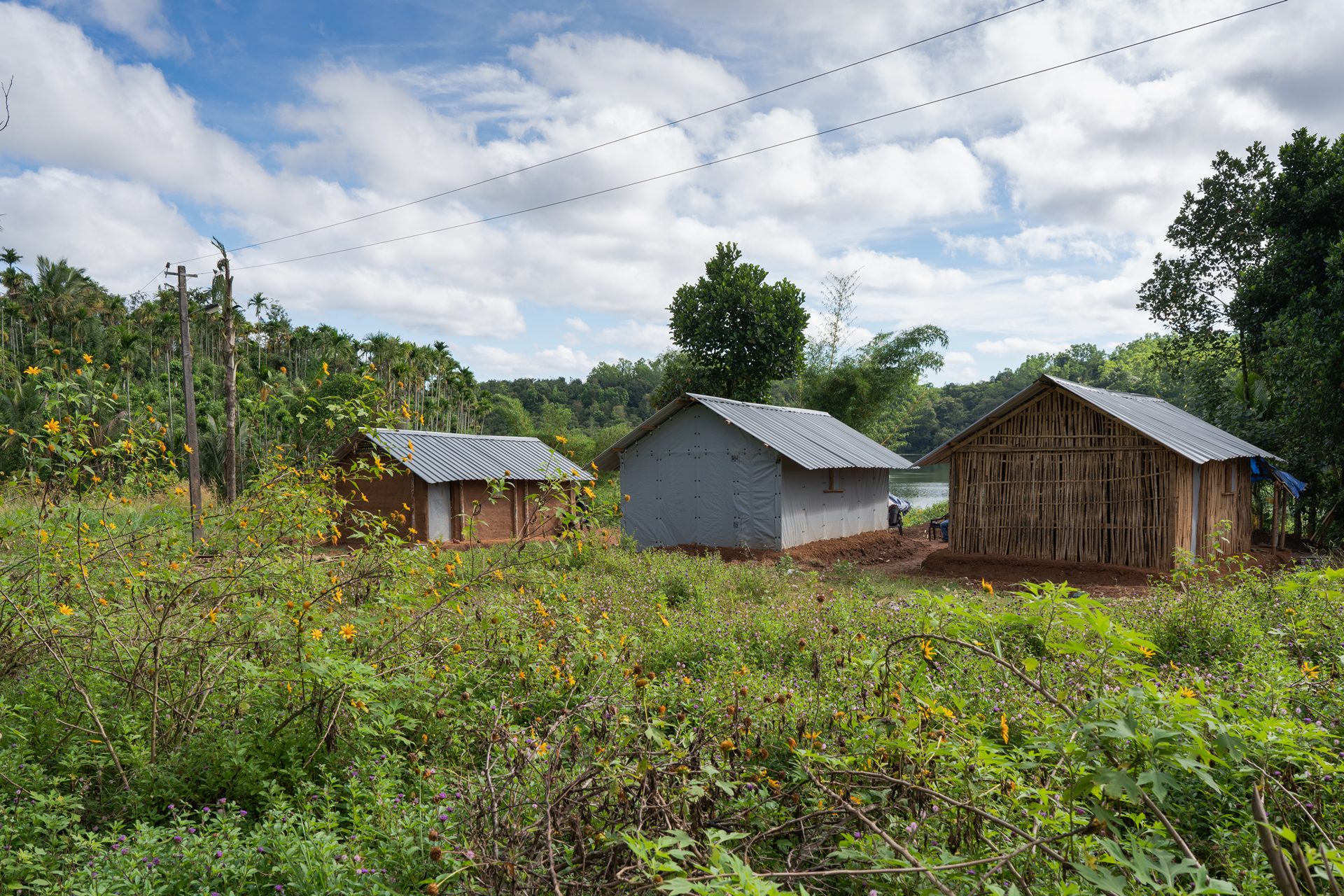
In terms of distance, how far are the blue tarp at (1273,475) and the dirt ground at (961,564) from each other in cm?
175

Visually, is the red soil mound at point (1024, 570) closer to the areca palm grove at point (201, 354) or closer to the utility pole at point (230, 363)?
the utility pole at point (230, 363)

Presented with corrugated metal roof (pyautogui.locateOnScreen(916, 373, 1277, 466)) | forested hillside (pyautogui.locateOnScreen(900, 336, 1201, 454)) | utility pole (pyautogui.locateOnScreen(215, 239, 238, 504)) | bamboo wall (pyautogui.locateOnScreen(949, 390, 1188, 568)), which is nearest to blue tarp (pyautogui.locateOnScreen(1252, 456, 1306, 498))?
corrugated metal roof (pyautogui.locateOnScreen(916, 373, 1277, 466))

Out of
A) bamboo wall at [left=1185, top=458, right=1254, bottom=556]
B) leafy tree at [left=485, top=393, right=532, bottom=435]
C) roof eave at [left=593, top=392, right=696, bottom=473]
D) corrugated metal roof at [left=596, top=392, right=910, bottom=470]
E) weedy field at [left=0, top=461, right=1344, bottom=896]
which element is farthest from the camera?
leafy tree at [left=485, top=393, right=532, bottom=435]

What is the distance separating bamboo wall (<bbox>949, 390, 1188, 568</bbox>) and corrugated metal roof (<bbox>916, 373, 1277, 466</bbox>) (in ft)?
0.89

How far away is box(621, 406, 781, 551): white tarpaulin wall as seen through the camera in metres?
18.8

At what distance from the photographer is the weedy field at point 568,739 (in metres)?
2.44

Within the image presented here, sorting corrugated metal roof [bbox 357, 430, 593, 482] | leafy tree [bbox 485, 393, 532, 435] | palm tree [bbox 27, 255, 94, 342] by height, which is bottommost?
corrugated metal roof [bbox 357, 430, 593, 482]

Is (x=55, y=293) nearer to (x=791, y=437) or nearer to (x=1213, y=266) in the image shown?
(x=791, y=437)

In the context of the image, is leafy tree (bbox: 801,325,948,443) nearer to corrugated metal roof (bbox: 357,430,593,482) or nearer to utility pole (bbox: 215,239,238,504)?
corrugated metal roof (bbox: 357,430,593,482)

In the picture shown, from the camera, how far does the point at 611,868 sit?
259 cm

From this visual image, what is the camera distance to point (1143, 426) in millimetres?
14469

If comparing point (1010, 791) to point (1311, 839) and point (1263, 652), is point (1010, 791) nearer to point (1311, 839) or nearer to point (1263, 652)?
point (1311, 839)

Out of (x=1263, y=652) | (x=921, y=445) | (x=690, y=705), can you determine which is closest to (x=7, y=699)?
(x=690, y=705)

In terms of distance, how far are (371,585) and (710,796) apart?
2.81 metres
